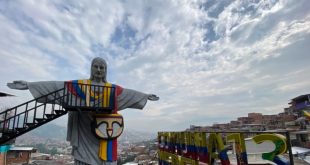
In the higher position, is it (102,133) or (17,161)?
(102,133)

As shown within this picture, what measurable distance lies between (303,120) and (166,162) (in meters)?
27.4

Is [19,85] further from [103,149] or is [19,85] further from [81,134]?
[103,149]

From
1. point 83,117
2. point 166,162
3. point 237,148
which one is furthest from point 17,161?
point 237,148

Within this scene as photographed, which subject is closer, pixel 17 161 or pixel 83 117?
pixel 83 117

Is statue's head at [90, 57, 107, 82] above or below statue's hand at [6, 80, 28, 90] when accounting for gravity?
above

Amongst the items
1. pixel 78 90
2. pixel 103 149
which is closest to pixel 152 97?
pixel 103 149

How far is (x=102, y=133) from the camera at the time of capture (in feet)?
25.2

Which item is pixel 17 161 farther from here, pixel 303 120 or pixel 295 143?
pixel 303 120

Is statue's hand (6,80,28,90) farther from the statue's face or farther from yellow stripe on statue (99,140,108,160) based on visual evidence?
yellow stripe on statue (99,140,108,160)

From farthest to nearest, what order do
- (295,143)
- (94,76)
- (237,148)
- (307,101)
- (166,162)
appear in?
(307,101) → (295,143) → (166,162) → (94,76) → (237,148)

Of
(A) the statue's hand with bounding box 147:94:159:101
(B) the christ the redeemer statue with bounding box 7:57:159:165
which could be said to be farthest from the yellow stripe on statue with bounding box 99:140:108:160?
(A) the statue's hand with bounding box 147:94:159:101

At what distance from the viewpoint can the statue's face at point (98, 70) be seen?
8234 mm

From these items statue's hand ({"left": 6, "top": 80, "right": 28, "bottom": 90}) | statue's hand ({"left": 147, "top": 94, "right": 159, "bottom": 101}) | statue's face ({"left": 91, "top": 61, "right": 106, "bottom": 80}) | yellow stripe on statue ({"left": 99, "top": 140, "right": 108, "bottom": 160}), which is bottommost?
yellow stripe on statue ({"left": 99, "top": 140, "right": 108, "bottom": 160})

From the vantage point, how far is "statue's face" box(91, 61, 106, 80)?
324 inches
